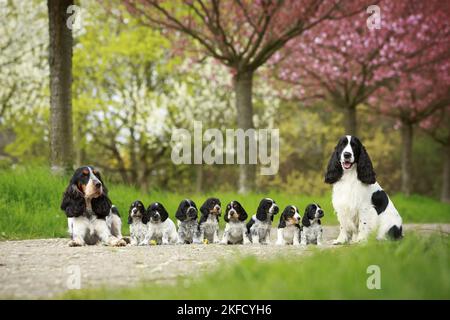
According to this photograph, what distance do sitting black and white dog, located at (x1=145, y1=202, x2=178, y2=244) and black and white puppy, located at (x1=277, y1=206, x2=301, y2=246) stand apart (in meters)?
1.69

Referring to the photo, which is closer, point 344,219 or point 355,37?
point 344,219

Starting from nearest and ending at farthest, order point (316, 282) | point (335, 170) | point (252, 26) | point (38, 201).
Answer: point (316, 282)
point (335, 170)
point (38, 201)
point (252, 26)

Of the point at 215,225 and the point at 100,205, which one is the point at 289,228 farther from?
the point at 100,205

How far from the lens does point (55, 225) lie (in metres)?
11.3

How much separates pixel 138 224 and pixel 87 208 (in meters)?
1.13

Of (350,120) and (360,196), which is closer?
(360,196)

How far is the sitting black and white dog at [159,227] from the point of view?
31.3 feet

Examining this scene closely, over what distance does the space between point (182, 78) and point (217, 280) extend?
23.8 meters

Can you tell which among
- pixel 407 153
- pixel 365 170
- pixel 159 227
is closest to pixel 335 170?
pixel 365 170

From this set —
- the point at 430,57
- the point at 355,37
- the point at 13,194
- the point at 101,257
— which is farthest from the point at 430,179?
the point at 101,257

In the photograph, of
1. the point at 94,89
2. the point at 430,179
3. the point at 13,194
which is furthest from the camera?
the point at 430,179

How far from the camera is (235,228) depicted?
390 inches

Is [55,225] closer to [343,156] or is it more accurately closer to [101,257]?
[101,257]

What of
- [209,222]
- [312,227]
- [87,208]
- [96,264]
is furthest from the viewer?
[209,222]
